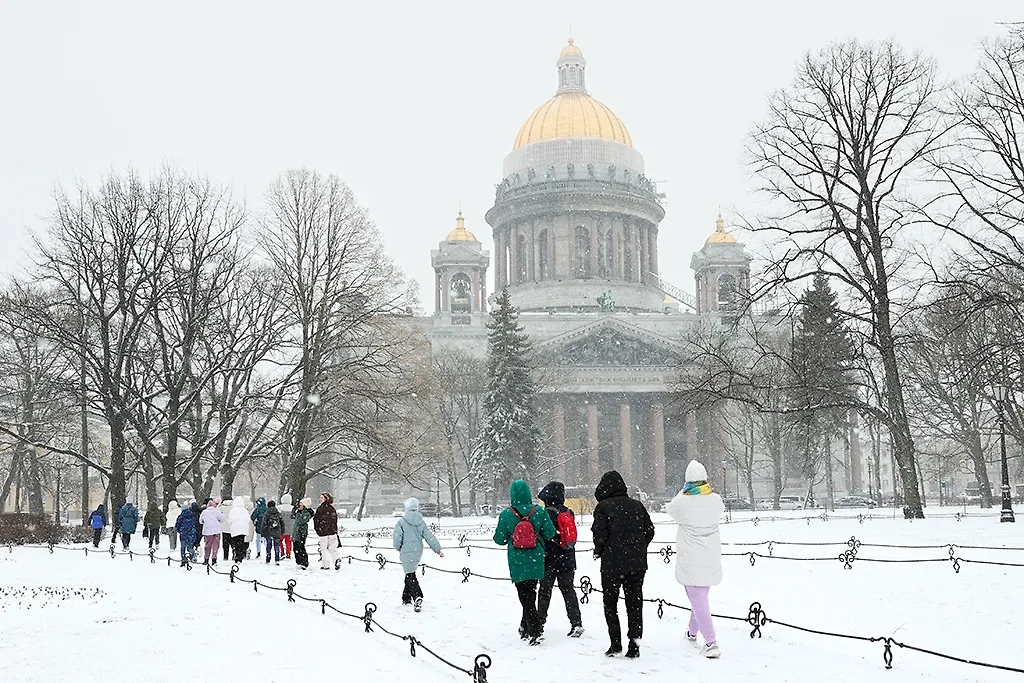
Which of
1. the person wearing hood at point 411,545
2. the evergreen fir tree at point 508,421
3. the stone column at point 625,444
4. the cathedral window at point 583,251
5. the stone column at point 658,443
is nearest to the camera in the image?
the person wearing hood at point 411,545

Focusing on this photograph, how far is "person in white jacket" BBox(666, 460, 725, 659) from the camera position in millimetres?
9734

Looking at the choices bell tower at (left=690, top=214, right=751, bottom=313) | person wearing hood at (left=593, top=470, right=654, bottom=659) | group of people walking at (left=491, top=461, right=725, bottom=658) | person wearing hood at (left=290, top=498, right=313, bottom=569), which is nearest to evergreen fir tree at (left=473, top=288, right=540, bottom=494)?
bell tower at (left=690, top=214, right=751, bottom=313)

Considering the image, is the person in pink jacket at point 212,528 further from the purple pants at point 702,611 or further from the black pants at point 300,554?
the purple pants at point 702,611

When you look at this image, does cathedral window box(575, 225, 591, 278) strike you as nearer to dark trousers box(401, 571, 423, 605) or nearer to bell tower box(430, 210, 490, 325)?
bell tower box(430, 210, 490, 325)

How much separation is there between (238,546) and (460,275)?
51.5 metres

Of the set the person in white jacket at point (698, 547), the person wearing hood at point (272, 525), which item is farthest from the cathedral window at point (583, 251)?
the person in white jacket at point (698, 547)

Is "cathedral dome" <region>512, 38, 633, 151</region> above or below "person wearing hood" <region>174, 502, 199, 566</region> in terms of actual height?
above

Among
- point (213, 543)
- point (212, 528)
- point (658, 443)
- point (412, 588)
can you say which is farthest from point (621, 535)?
point (658, 443)

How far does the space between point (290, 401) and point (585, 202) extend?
5003 cm

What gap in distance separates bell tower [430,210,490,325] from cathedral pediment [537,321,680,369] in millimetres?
7658

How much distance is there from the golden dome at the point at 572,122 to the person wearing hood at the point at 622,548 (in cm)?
7169

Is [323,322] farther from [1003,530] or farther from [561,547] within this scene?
[561,547]

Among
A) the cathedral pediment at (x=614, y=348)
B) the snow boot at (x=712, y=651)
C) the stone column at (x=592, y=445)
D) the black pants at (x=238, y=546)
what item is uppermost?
the cathedral pediment at (x=614, y=348)

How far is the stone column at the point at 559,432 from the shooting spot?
197 feet
